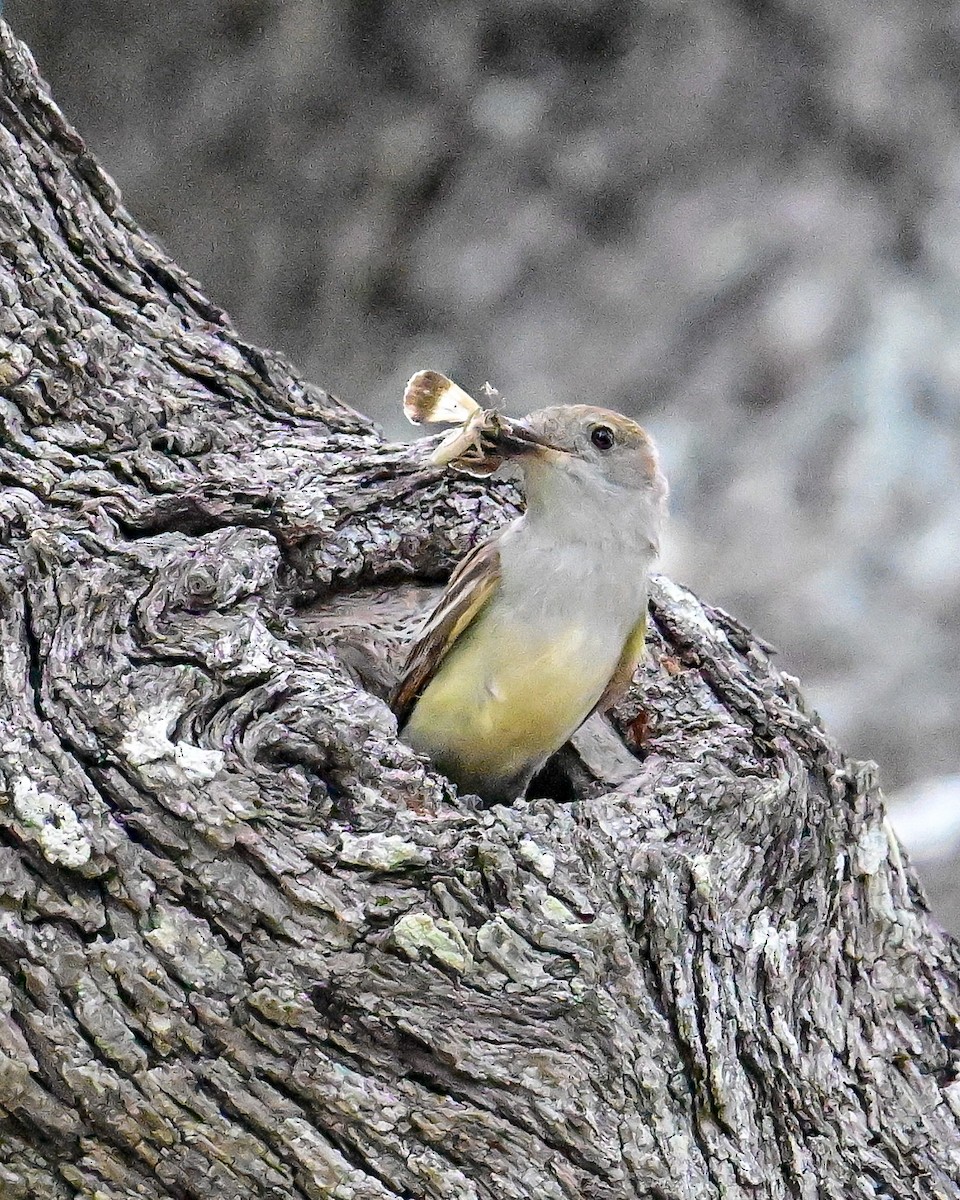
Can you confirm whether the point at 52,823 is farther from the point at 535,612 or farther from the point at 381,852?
the point at 535,612

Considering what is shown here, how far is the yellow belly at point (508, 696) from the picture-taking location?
2598 mm

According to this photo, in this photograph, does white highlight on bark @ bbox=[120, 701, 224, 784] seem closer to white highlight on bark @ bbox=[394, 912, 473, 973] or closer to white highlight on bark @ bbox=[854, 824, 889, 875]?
white highlight on bark @ bbox=[394, 912, 473, 973]

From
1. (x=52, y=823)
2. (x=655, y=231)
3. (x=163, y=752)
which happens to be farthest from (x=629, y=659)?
(x=655, y=231)

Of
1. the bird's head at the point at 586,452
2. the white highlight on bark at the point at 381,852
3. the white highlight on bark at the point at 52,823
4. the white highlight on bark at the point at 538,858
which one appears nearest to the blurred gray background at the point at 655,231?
the bird's head at the point at 586,452

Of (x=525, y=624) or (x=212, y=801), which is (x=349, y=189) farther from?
(x=212, y=801)

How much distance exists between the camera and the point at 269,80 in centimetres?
414

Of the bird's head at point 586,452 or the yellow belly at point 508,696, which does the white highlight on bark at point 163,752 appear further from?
the bird's head at point 586,452

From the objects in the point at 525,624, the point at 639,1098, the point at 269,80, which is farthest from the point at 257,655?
the point at 269,80

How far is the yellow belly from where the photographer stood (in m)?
2.60

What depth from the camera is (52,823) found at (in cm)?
193

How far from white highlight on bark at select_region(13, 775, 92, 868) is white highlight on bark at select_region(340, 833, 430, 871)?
0.36m

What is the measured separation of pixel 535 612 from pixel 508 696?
0.57ft

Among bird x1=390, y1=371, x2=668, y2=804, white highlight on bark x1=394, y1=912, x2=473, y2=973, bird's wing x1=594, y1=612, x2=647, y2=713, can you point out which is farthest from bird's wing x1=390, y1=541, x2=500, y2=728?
white highlight on bark x1=394, y1=912, x2=473, y2=973

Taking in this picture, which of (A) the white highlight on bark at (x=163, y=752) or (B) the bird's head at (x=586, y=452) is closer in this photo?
(A) the white highlight on bark at (x=163, y=752)
